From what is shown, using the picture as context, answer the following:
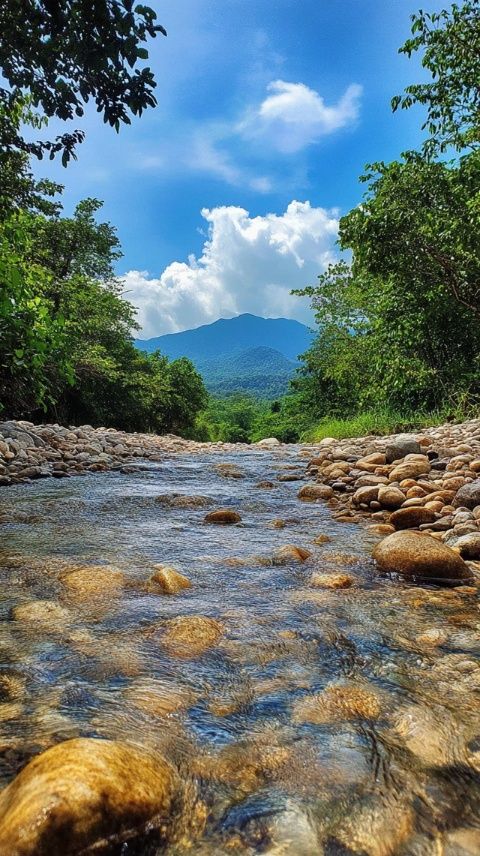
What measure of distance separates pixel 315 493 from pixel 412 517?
165cm

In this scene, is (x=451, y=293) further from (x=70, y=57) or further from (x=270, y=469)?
(x=70, y=57)

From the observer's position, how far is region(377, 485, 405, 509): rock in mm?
4875

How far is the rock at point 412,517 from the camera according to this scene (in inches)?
165

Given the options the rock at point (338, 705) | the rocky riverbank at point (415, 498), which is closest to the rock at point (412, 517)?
the rocky riverbank at point (415, 498)

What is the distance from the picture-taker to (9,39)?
3344 mm

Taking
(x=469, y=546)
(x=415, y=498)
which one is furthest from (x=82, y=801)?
(x=415, y=498)

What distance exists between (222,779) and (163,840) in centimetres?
24

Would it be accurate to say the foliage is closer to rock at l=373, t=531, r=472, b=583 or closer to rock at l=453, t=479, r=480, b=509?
rock at l=453, t=479, r=480, b=509

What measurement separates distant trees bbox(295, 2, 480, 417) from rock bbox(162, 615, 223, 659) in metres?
8.48

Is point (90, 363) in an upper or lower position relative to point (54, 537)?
upper

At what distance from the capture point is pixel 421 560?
3029 millimetres

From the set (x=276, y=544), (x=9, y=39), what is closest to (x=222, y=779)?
(x=276, y=544)

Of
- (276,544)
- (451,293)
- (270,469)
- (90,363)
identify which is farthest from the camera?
(90,363)

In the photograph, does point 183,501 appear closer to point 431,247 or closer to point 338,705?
point 338,705
